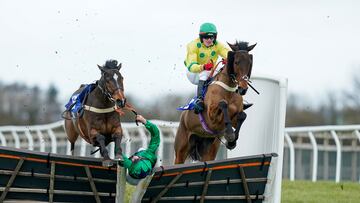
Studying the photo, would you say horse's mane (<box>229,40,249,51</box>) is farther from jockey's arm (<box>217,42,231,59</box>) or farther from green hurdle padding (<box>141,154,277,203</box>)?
green hurdle padding (<box>141,154,277,203</box>)

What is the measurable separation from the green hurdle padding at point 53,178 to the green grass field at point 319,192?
2.52 metres

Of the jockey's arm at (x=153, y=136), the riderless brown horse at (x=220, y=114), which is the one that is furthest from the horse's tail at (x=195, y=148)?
the jockey's arm at (x=153, y=136)

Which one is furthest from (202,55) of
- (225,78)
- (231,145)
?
(231,145)

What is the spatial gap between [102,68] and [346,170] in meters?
10.0

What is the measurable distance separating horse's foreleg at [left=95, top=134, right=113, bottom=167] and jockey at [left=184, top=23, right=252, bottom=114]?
1503 millimetres

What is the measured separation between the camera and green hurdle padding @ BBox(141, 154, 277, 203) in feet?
26.3

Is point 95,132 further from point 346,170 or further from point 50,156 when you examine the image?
point 346,170

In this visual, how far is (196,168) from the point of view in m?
8.04

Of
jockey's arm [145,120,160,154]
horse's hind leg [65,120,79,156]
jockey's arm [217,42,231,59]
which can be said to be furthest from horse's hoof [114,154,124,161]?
jockey's arm [217,42,231,59]

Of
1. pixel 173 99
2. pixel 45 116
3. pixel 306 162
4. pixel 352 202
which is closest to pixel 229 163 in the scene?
pixel 352 202

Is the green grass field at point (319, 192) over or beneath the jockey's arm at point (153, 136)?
beneath

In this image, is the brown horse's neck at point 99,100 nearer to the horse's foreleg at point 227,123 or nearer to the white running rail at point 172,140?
the horse's foreleg at point 227,123

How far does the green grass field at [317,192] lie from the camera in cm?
991

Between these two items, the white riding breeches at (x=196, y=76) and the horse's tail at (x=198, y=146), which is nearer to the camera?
the white riding breeches at (x=196, y=76)
